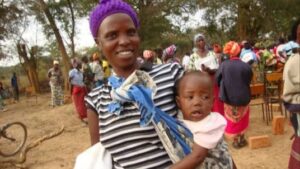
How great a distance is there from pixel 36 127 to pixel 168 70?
10499 millimetres

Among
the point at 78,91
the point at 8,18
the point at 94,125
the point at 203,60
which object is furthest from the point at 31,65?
the point at 94,125

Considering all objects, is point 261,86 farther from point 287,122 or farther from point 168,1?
point 168,1

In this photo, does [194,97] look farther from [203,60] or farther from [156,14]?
[156,14]

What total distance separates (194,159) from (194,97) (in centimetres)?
25

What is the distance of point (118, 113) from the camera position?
1.70 m

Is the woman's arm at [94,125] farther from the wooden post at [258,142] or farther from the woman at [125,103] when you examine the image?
the wooden post at [258,142]

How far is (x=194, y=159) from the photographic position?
1.64 meters

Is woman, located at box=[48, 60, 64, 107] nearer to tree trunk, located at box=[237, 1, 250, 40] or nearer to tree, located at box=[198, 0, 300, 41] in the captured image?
tree, located at box=[198, 0, 300, 41]

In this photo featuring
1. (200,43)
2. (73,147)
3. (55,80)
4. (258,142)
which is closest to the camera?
(258,142)

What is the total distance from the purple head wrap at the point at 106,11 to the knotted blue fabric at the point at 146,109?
252mm

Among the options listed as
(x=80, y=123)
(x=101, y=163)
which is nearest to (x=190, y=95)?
(x=101, y=163)

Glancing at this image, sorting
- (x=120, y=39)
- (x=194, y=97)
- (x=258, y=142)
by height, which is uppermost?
(x=120, y=39)

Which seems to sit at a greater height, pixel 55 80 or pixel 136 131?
pixel 136 131

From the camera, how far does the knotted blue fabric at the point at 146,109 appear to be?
5.42 feet
